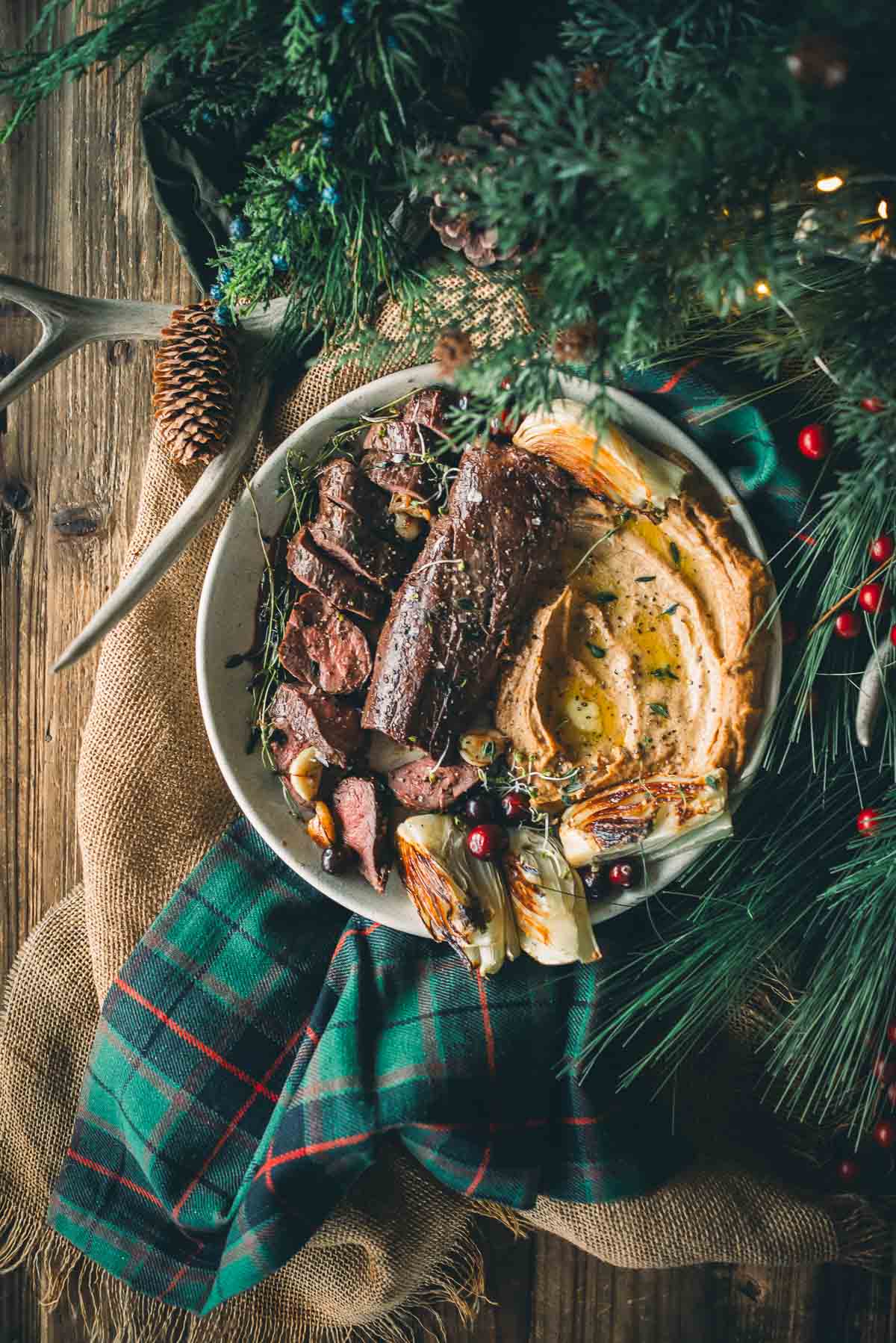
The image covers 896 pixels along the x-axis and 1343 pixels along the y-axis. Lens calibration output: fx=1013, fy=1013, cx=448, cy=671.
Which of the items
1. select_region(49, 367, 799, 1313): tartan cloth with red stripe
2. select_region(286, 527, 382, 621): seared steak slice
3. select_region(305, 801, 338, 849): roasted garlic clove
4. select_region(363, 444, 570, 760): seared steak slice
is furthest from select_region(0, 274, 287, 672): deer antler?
select_region(49, 367, 799, 1313): tartan cloth with red stripe

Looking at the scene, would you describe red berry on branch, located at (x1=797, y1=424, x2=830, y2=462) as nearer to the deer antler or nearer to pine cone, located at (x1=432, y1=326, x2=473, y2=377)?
pine cone, located at (x1=432, y1=326, x2=473, y2=377)

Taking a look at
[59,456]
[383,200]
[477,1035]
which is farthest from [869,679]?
[59,456]

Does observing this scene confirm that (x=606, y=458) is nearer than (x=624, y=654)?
Yes

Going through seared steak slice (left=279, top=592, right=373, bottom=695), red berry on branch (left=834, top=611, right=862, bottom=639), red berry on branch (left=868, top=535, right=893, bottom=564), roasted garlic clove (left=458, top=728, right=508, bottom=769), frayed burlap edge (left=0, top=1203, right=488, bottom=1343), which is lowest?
frayed burlap edge (left=0, top=1203, right=488, bottom=1343)

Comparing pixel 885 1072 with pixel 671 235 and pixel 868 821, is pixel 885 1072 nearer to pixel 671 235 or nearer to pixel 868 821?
pixel 868 821

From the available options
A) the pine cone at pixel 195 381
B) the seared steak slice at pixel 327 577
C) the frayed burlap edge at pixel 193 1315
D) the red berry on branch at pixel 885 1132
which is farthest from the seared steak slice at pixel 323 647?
the red berry on branch at pixel 885 1132

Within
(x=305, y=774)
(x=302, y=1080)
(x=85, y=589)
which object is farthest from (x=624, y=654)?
(x=85, y=589)

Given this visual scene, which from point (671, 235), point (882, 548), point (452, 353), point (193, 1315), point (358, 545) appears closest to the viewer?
point (671, 235)

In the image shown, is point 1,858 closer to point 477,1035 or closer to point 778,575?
point 477,1035
